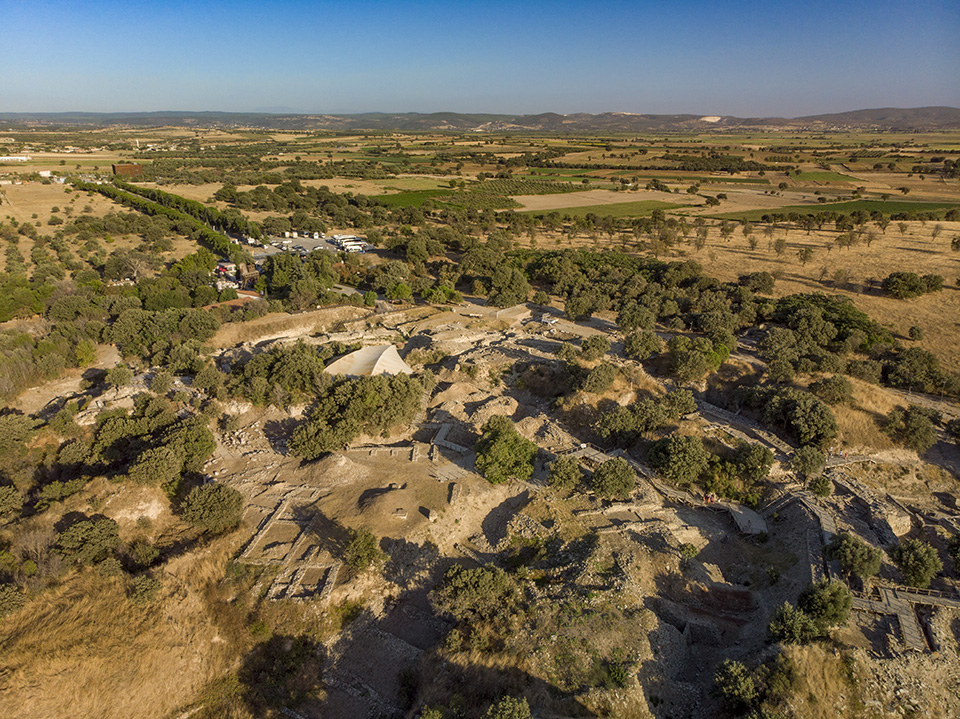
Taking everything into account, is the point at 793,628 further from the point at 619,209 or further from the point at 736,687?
the point at 619,209

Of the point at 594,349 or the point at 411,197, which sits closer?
the point at 594,349

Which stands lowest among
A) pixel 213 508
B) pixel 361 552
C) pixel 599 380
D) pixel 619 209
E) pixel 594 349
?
pixel 361 552

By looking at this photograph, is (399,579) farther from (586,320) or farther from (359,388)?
(586,320)

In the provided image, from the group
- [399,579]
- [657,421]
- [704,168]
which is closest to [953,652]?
[657,421]

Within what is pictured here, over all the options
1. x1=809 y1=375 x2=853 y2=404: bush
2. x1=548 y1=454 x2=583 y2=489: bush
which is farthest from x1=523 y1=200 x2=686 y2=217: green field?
x1=548 y1=454 x2=583 y2=489: bush

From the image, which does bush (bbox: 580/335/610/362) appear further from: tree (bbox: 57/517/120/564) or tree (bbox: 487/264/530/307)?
tree (bbox: 57/517/120/564)

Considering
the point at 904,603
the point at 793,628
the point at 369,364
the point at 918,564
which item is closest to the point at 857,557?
the point at 904,603

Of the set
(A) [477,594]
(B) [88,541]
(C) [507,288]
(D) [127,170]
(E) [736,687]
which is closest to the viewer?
(E) [736,687]

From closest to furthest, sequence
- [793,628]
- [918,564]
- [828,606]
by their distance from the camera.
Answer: [793,628] < [828,606] < [918,564]

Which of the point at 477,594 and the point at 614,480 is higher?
the point at 614,480
